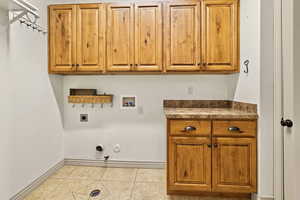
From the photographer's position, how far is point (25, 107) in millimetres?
2227

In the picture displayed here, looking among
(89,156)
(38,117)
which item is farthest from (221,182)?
(38,117)

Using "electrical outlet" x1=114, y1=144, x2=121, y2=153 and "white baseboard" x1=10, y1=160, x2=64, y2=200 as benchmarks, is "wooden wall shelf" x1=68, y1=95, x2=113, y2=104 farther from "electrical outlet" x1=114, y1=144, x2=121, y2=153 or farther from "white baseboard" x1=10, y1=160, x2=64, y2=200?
"white baseboard" x1=10, y1=160, x2=64, y2=200

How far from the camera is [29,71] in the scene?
2.29m

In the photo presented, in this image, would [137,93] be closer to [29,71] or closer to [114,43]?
[114,43]

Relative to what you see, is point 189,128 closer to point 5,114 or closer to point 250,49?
point 250,49

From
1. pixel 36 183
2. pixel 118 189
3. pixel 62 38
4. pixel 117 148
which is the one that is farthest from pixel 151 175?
pixel 62 38

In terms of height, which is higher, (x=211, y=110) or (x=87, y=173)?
(x=211, y=110)

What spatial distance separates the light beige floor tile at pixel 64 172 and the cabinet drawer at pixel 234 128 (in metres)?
2.10

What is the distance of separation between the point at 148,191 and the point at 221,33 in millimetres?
2129

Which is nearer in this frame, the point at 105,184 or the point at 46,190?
the point at 46,190

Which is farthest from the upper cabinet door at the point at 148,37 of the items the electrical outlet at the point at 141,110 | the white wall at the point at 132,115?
the electrical outlet at the point at 141,110

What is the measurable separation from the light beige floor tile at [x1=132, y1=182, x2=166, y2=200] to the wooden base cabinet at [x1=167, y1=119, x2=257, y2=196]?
0.23 meters

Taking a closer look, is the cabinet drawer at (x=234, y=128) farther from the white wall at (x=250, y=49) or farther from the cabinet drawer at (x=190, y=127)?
the white wall at (x=250, y=49)

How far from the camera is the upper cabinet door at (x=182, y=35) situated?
249 cm
